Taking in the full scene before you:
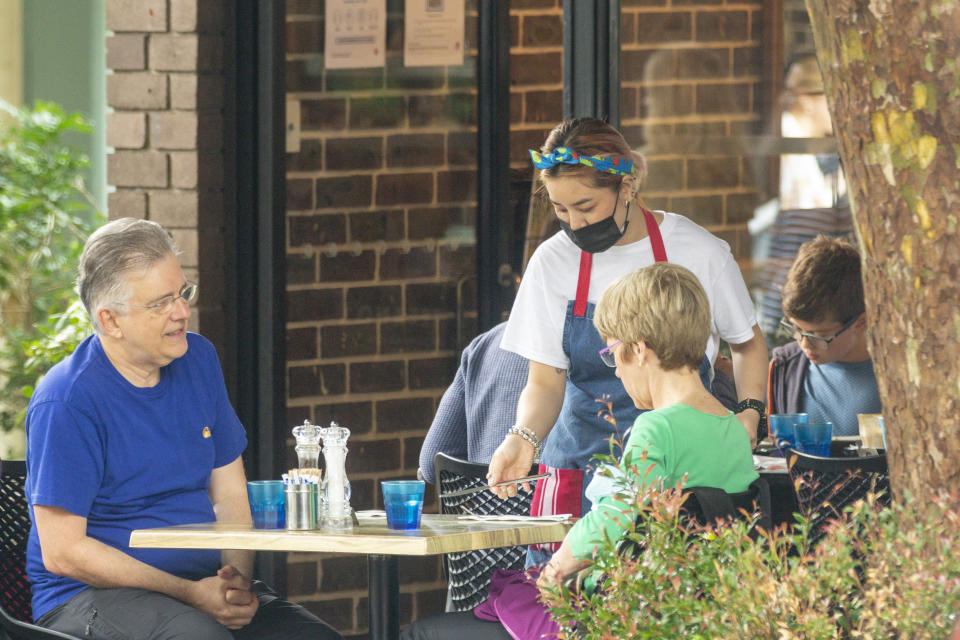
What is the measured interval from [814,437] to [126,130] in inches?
101

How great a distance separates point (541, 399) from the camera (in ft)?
11.4

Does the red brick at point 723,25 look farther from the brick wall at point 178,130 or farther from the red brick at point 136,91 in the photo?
the red brick at point 136,91

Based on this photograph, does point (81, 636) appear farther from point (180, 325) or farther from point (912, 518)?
point (912, 518)

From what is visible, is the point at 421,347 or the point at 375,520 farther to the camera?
the point at 421,347

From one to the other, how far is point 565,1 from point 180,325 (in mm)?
1902

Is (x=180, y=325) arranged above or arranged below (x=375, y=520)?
above

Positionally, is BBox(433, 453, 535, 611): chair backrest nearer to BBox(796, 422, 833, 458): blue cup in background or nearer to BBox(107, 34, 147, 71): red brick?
BBox(796, 422, 833, 458): blue cup in background

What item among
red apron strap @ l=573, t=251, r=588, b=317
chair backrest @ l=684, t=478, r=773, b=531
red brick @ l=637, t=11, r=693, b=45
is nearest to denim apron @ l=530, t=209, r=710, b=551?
red apron strap @ l=573, t=251, r=588, b=317

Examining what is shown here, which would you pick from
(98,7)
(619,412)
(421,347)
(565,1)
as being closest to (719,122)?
(565,1)

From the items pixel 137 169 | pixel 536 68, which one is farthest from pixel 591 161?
pixel 137 169

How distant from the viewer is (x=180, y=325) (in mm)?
3256

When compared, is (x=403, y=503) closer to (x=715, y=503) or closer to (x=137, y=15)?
(x=715, y=503)

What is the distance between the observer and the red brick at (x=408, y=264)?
17.2 ft

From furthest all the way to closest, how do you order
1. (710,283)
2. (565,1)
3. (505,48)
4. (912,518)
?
(505,48), (565,1), (710,283), (912,518)
